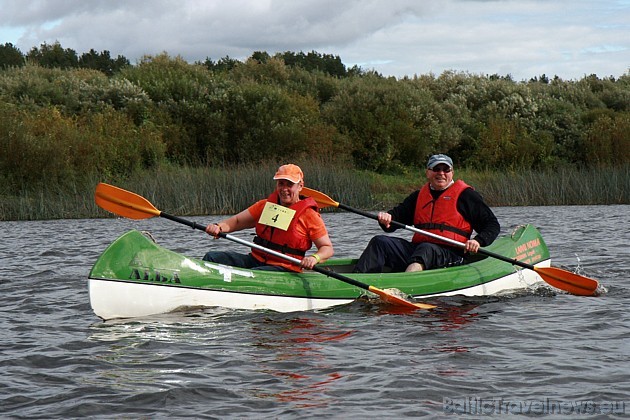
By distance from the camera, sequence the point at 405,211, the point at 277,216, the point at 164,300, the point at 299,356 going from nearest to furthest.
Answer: the point at 299,356
the point at 164,300
the point at 277,216
the point at 405,211

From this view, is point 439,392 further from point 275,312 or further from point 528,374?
point 275,312

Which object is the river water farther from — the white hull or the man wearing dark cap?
the man wearing dark cap

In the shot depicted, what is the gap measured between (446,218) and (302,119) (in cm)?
1870

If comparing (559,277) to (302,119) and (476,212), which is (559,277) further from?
(302,119)

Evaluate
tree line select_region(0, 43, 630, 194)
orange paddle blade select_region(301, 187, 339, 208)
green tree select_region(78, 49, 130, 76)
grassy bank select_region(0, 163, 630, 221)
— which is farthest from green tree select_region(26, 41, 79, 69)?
orange paddle blade select_region(301, 187, 339, 208)

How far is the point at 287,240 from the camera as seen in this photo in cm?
736

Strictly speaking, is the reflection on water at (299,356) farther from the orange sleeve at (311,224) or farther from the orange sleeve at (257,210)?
the orange sleeve at (257,210)

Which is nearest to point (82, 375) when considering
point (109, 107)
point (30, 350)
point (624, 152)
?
point (30, 350)

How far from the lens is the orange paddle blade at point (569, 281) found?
8.02m

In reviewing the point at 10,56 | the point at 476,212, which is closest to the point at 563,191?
the point at 476,212

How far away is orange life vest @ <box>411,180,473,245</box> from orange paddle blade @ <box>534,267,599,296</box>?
0.74m

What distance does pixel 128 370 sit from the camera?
545cm

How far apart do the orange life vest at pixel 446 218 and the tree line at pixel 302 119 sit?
14.3 m

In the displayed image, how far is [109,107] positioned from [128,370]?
817 inches
